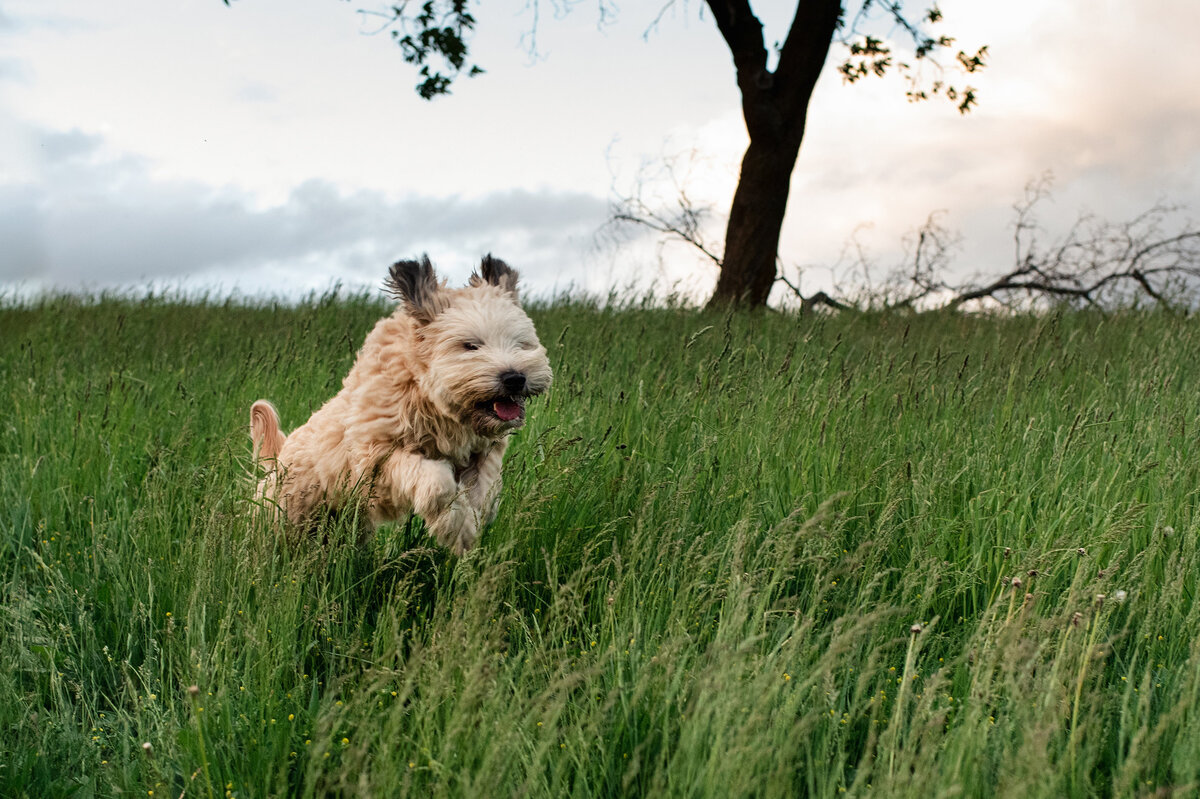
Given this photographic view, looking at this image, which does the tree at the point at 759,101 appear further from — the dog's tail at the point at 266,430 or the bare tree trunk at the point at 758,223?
the dog's tail at the point at 266,430

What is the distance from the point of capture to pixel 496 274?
4.21 meters

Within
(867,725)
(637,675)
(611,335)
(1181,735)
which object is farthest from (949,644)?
A: (611,335)

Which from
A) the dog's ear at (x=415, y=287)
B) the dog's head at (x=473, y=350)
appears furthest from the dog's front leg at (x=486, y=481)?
the dog's ear at (x=415, y=287)

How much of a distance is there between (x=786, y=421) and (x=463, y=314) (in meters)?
1.75

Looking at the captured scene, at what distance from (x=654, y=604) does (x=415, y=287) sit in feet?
5.69

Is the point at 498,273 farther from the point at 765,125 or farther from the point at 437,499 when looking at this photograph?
the point at 765,125

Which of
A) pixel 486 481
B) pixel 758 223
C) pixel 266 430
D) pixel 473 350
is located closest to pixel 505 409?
pixel 473 350

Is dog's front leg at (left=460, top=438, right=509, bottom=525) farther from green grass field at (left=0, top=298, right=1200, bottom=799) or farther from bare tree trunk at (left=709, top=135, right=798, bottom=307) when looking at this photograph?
bare tree trunk at (left=709, top=135, right=798, bottom=307)

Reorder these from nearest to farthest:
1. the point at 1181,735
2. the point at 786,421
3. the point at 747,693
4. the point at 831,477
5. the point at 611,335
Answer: the point at 747,693
the point at 1181,735
the point at 831,477
the point at 786,421
the point at 611,335

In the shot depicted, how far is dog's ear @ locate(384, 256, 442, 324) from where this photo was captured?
3879 mm

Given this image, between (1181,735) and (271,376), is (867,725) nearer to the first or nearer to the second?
(1181,735)

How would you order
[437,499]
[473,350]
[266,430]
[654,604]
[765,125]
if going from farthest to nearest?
[765,125] < [266,430] < [473,350] < [437,499] < [654,604]

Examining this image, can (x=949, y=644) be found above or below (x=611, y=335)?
below

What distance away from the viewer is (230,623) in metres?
3.02
